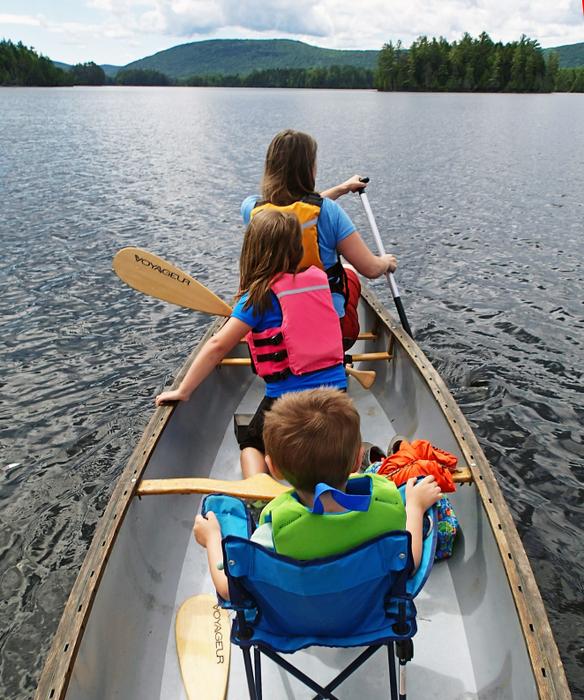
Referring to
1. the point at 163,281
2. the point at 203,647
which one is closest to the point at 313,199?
the point at 163,281

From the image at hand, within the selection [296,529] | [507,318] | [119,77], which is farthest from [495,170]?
[119,77]

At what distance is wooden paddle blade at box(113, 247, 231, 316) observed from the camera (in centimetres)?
446

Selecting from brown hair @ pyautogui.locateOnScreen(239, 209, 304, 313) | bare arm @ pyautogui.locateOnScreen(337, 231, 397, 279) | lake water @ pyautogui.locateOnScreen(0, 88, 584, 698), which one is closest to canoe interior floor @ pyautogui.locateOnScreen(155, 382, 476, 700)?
lake water @ pyautogui.locateOnScreen(0, 88, 584, 698)

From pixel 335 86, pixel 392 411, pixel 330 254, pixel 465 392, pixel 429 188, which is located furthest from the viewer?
pixel 335 86

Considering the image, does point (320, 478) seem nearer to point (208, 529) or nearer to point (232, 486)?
point (208, 529)

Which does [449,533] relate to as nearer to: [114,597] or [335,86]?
[114,597]

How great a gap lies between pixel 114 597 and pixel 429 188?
1724 cm

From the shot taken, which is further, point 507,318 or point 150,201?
point 150,201

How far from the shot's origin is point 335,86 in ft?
453

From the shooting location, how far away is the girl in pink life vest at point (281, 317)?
10.5 feet

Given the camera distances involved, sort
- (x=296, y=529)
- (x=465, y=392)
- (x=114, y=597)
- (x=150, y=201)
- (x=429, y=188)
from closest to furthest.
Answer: (x=296, y=529) < (x=114, y=597) < (x=465, y=392) < (x=150, y=201) < (x=429, y=188)

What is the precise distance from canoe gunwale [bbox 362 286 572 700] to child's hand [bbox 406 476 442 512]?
511 millimetres

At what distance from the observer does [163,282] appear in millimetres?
4590

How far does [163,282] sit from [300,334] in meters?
1.67
